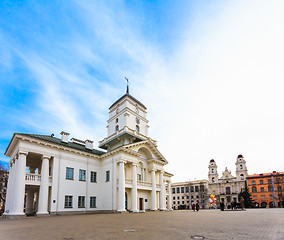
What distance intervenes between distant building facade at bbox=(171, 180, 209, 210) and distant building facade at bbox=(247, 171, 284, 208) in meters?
18.8

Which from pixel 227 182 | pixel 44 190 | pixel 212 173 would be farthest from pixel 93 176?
pixel 227 182

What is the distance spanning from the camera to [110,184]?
101 feet

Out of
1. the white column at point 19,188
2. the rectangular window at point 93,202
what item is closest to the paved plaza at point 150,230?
the white column at point 19,188

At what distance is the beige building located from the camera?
293ft

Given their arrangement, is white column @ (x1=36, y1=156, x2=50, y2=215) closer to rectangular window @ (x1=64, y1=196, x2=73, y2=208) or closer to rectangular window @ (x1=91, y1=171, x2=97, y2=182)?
rectangular window @ (x1=64, y1=196, x2=73, y2=208)

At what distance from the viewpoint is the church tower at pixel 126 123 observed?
116 ft

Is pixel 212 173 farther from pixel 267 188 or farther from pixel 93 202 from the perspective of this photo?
pixel 93 202

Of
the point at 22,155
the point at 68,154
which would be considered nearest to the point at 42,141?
the point at 22,155

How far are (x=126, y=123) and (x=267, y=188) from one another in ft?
243

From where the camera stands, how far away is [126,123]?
120 feet

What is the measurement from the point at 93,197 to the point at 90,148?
8028 mm

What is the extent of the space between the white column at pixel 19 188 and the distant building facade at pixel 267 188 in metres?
85.6

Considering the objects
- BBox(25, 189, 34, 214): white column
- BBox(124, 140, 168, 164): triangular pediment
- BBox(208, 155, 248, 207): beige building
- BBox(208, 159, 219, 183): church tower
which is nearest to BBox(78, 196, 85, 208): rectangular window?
BBox(25, 189, 34, 214): white column

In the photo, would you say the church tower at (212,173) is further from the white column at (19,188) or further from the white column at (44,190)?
the white column at (19,188)
